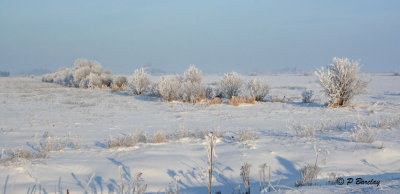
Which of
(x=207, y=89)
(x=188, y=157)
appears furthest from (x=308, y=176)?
(x=207, y=89)

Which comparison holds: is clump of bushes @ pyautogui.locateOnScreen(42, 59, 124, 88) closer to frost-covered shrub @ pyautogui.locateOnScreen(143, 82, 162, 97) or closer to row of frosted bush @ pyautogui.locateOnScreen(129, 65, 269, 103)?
frost-covered shrub @ pyautogui.locateOnScreen(143, 82, 162, 97)

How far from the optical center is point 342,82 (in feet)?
35.8

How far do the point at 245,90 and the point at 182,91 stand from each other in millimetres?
2817

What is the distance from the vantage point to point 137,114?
951 cm

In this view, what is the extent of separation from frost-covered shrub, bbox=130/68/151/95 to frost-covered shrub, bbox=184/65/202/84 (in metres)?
2.22

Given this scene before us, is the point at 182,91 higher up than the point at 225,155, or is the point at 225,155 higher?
the point at 182,91

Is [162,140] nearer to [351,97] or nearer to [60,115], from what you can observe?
[60,115]

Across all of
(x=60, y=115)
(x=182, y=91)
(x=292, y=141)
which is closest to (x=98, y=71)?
(x=182, y=91)

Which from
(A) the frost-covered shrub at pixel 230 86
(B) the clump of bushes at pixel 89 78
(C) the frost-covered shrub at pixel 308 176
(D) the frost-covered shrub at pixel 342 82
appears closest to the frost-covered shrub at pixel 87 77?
(B) the clump of bushes at pixel 89 78

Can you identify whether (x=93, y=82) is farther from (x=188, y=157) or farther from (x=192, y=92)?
(x=188, y=157)

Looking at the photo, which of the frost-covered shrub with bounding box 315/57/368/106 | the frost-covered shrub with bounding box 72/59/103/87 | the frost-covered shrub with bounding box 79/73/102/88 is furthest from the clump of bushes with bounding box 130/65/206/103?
the frost-covered shrub with bounding box 72/59/103/87

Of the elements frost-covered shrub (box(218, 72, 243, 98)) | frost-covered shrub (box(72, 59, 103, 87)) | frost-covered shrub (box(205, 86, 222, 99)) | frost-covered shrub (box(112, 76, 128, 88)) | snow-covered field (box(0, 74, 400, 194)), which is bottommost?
snow-covered field (box(0, 74, 400, 194))

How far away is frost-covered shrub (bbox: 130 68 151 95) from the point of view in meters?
16.1

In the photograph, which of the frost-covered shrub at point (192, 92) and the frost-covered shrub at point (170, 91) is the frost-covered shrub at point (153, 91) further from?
the frost-covered shrub at point (192, 92)
